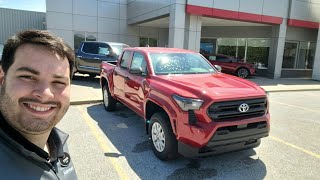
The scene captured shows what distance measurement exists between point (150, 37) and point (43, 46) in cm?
2269

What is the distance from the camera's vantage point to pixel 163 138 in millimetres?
4363

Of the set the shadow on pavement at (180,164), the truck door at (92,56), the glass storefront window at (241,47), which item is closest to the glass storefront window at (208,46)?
the glass storefront window at (241,47)

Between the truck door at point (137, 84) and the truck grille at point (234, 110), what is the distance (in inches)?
60.4

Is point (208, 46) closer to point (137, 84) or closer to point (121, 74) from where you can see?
point (121, 74)

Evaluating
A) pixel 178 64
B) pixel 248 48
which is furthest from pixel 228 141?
pixel 248 48

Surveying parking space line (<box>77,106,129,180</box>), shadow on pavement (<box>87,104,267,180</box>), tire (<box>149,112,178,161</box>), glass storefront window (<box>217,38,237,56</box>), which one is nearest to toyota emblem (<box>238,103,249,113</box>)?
shadow on pavement (<box>87,104,267,180</box>)

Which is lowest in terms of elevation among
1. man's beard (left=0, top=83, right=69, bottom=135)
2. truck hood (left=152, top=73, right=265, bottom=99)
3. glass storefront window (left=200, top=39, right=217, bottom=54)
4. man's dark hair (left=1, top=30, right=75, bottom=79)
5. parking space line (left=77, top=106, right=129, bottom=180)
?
parking space line (left=77, top=106, right=129, bottom=180)

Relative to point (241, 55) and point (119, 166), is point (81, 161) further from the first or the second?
point (241, 55)

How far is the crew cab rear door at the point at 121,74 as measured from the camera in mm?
6282

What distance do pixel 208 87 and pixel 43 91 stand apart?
10.1ft

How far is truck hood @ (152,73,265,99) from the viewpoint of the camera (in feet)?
13.1

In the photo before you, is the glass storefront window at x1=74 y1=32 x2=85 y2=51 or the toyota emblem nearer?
the toyota emblem

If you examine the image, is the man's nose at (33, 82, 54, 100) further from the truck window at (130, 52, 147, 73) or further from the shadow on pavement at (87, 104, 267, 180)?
the truck window at (130, 52, 147, 73)

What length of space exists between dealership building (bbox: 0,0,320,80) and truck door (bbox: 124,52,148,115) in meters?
8.53
